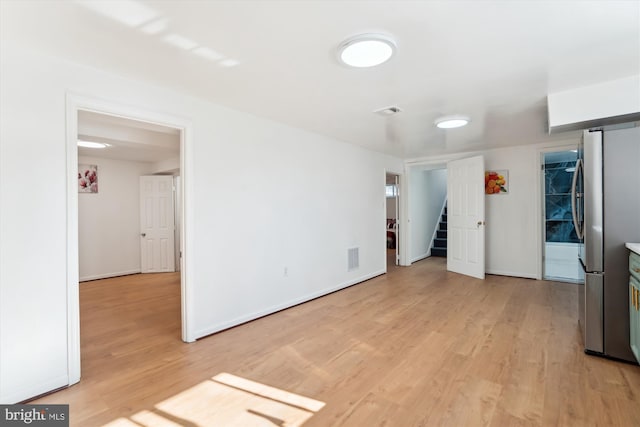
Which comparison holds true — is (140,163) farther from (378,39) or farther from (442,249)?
(442,249)

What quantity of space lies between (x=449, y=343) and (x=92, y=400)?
2826 millimetres

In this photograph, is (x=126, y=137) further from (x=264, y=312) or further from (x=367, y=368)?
(x=367, y=368)

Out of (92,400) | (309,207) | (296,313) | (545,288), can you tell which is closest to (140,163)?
(309,207)

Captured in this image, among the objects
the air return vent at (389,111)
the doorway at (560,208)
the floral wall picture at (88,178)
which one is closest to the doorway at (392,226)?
the air return vent at (389,111)

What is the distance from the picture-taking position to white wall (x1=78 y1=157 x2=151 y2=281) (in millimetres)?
5613

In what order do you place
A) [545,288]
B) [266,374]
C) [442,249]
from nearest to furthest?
1. [266,374]
2. [545,288]
3. [442,249]

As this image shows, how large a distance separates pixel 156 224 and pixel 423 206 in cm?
605

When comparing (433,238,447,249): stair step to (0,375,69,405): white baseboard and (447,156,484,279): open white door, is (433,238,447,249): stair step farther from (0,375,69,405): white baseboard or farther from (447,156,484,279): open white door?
(0,375,69,405): white baseboard

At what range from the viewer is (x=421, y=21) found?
1766 millimetres

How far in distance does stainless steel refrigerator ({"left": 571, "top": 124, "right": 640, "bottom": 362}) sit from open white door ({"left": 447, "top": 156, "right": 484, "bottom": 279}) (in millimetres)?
2812

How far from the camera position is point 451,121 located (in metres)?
3.69

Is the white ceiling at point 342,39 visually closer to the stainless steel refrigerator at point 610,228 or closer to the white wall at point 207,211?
the white wall at point 207,211

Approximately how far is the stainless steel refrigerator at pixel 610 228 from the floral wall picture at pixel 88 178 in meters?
7.16

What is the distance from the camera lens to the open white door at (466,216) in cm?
543
